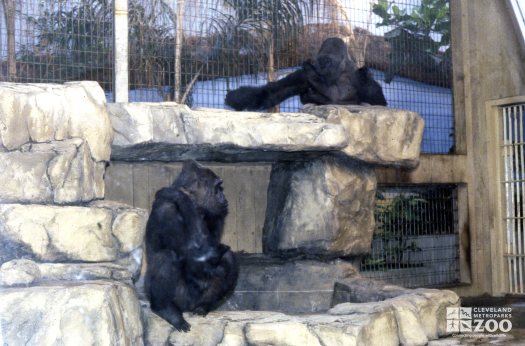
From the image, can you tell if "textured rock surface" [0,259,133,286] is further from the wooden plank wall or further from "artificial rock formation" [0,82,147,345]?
the wooden plank wall

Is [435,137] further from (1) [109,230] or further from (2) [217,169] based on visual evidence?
(1) [109,230]

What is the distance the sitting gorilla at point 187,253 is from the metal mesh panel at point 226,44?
180 cm

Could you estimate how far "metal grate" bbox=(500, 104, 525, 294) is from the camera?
10.9 meters

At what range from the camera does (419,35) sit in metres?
10.9

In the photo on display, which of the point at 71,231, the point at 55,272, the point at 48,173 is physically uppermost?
the point at 48,173

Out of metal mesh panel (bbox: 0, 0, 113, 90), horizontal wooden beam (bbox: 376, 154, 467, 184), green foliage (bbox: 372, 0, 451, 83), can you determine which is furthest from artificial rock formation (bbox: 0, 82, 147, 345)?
green foliage (bbox: 372, 0, 451, 83)

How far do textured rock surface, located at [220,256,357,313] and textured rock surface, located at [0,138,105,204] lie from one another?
110 inches

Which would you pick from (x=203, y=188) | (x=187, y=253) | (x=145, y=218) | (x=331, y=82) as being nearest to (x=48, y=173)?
(x=145, y=218)

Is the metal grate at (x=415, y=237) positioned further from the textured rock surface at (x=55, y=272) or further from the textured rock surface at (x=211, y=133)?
the textured rock surface at (x=55, y=272)

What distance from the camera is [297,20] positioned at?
30.3ft

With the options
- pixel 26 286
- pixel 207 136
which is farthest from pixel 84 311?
pixel 207 136

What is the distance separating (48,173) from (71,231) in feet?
1.42

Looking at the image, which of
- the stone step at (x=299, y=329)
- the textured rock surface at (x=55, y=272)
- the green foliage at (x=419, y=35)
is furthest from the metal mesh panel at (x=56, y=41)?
the green foliage at (x=419, y=35)

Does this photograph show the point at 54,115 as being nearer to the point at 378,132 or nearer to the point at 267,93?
the point at 267,93
